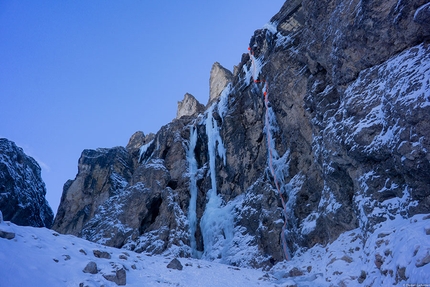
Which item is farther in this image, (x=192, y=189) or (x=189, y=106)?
(x=189, y=106)

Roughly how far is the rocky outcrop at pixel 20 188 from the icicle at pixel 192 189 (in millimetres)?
16462

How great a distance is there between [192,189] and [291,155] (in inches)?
389

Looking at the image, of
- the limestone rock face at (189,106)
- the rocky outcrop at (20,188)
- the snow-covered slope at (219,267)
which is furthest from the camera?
the limestone rock face at (189,106)

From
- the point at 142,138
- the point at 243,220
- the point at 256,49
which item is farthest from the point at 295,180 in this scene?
the point at 142,138

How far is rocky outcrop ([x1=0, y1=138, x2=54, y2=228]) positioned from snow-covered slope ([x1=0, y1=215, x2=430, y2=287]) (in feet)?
69.7

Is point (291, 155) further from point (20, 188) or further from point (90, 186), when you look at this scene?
point (20, 188)

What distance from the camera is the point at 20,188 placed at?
29375 millimetres

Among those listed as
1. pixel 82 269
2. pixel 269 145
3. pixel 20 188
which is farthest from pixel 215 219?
pixel 20 188

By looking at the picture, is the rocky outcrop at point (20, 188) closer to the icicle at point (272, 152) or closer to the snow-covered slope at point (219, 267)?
the snow-covered slope at point (219, 267)

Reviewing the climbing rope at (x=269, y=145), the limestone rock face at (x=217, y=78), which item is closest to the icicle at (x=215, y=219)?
the climbing rope at (x=269, y=145)

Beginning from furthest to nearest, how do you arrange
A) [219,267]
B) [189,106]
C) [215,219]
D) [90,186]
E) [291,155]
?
[189,106], [90,186], [215,219], [291,155], [219,267]

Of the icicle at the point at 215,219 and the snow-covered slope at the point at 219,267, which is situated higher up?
the icicle at the point at 215,219

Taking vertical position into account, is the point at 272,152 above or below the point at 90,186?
below

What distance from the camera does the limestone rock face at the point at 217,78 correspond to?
41.0 meters
